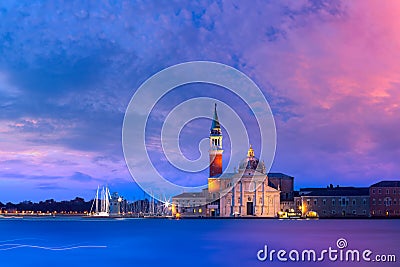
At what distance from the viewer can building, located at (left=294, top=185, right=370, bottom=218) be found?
86875 millimetres

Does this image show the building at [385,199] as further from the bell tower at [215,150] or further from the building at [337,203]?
the bell tower at [215,150]

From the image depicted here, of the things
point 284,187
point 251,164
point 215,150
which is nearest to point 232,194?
point 251,164

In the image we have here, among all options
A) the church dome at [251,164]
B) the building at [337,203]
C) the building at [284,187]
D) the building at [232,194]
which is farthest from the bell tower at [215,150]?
the building at [337,203]

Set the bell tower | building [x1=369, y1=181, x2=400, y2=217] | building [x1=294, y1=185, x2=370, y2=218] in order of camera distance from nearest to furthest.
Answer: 1. building [x1=369, y1=181, x2=400, y2=217]
2. building [x1=294, y1=185, x2=370, y2=218]
3. the bell tower

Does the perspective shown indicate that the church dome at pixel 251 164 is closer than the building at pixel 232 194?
No

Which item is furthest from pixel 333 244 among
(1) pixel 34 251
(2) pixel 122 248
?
(1) pixel 34 251

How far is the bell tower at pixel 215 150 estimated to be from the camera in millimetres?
91125

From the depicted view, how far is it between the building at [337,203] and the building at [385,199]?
3.09ft

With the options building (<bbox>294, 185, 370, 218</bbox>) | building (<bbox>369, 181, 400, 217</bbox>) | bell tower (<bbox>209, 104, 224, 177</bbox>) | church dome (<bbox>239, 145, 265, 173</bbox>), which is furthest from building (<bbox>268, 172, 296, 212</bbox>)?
building (<bbox>369, 181, 400, 217</bbox>)

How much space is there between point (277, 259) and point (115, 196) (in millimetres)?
100398

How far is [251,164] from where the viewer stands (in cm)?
8931

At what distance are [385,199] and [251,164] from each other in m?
19.1

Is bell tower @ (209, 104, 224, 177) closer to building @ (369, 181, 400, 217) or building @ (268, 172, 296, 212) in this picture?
building @ (268, 172, 296, 212)

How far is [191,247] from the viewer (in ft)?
119
